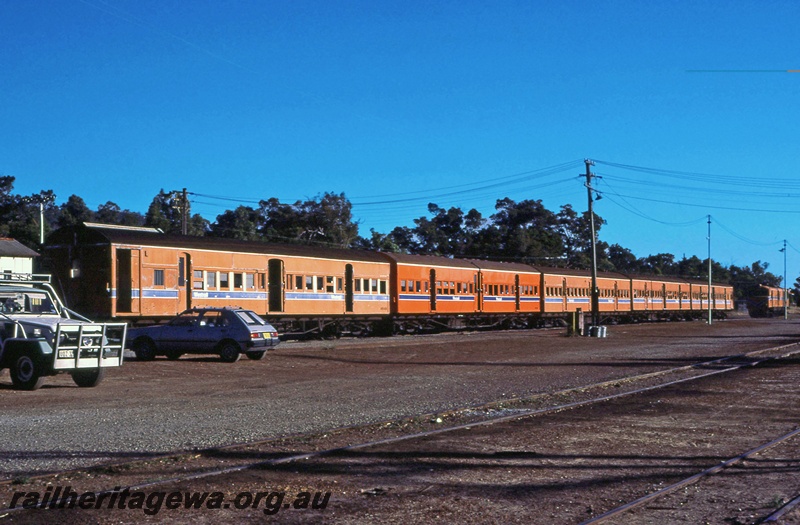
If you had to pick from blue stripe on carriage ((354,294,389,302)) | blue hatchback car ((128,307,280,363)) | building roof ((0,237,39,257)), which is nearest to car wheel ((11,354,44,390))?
blue hatchback car ((128,307,280,363))

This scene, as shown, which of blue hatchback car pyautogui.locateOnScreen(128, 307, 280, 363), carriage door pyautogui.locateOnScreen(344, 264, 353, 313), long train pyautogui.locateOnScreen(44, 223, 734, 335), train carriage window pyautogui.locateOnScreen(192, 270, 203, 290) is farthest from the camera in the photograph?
carriage door pyautogui.locateOnScreen(344, 264, 353, 313)

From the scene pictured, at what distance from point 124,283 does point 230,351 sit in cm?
512

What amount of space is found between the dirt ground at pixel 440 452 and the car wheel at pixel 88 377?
43 cm

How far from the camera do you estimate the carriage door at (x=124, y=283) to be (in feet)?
84.1

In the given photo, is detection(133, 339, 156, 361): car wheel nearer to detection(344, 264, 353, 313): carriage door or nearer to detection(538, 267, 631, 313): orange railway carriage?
detection(344, 264, 353, 313): carriage door

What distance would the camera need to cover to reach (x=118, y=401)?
1415 centimetres

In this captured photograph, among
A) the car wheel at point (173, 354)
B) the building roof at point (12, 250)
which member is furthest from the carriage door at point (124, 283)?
the building roof at point (12, 250)

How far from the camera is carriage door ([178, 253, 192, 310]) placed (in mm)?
27578

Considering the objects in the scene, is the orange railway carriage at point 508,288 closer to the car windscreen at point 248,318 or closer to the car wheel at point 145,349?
the car windscreen at point 248,318

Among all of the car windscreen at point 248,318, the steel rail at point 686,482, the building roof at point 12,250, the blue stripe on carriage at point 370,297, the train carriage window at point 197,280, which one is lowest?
the steel rail at point 686,482

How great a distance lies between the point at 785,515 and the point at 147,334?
63.4ft

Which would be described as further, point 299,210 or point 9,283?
point 299,210

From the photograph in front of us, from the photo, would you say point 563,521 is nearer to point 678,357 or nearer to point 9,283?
point 9,283

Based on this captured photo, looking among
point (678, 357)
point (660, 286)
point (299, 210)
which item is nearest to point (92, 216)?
point (299, 210)
